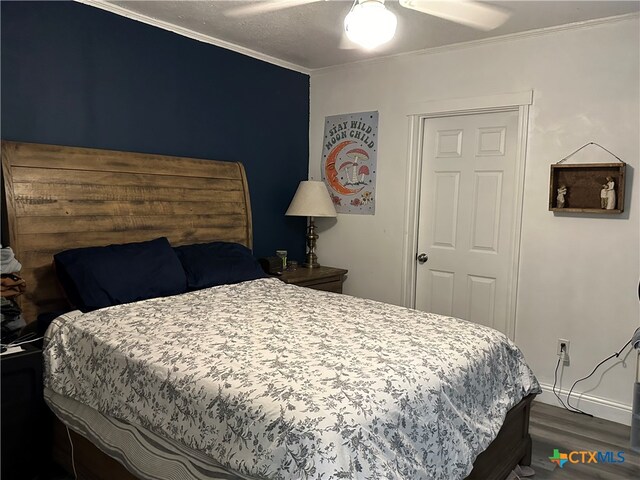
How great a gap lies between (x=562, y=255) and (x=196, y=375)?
2.49 meters

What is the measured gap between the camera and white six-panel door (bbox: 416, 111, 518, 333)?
3.46m

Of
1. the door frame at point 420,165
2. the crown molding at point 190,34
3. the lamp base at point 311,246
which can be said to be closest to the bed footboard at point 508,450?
the door frame at point 420,165

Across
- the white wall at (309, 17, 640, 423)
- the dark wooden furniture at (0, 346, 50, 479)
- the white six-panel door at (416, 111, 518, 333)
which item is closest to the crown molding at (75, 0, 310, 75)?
the white wall at (309, 17, 640, 423)

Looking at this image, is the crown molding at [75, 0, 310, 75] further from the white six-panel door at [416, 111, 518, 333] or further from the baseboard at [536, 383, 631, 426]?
the baseboard at [536, 383, 631, 426]

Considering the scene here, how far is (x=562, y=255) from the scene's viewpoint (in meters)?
3.15

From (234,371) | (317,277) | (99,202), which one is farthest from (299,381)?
(317,277)

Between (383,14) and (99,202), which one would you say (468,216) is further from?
(99,202)

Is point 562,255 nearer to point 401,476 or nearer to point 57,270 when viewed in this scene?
point 401,476

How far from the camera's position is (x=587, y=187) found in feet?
10.00

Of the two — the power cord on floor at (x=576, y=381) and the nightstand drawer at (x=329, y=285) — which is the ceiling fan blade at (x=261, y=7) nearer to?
the nightstand drawer at (x=329, y=285)

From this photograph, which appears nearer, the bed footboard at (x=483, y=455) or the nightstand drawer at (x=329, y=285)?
the bed footboard at (x=483, y=455)

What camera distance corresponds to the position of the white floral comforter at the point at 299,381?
57.2 inches

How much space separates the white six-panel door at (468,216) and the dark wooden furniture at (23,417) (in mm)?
2726

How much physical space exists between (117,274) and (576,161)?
2820mm
